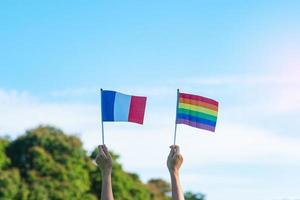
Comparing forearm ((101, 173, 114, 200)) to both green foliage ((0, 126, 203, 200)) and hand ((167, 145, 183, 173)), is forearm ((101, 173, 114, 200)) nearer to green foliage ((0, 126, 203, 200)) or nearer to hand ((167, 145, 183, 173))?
hand ((167, 145, 183, 173))

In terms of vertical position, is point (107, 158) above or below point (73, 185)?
below

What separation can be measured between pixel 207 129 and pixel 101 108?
Result: 4.24ft

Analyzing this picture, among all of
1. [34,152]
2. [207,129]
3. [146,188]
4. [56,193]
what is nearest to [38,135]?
[34,152]

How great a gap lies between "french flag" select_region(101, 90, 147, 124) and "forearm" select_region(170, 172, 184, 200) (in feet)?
7.00

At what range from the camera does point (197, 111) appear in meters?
9.46

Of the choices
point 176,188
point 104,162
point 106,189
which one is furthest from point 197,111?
point 106,189

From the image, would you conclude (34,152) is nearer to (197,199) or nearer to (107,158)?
(197,199)

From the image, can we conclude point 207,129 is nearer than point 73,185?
Yes

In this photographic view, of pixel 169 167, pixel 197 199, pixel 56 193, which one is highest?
pixel 197 199

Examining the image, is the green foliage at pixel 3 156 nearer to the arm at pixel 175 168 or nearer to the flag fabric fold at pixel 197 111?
the flag fabric fold at pixel 197 111

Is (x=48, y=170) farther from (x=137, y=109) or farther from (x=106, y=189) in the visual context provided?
(x=106, y=189)

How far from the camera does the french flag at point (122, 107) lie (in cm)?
913

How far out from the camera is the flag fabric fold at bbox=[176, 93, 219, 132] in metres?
9.36

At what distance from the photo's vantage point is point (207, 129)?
31.4 ft
